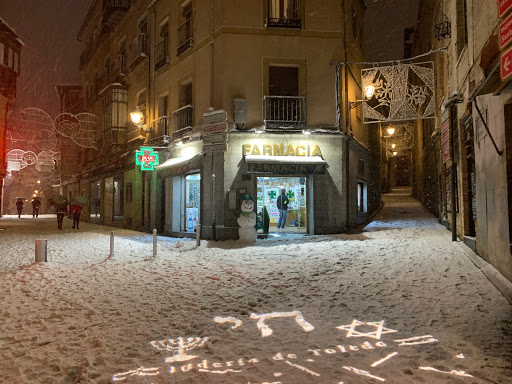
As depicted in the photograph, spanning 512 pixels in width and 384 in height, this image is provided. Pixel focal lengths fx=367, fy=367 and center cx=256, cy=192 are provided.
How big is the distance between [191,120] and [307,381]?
13.7 metres

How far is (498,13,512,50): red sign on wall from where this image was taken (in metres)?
4.36

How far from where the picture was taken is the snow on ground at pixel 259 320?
139 inches

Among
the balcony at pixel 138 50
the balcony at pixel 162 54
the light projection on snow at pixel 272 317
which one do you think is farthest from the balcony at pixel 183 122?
the light projection on snow at pixel 272 317

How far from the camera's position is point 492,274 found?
6.35 metres

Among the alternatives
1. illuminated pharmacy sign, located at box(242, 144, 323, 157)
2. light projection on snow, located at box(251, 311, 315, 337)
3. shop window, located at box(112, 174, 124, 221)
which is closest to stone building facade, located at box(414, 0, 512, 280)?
light projection on snow, located at box(251, 311, 315, 337)

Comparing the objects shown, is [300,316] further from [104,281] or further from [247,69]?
[247,69]

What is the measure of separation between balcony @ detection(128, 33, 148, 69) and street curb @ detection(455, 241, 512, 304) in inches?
685

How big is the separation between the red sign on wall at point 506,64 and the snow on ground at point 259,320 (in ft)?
10.0

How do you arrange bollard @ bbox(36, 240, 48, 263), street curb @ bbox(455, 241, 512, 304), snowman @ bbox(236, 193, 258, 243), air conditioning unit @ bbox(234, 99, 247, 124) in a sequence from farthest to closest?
air conditioning unit @ bbox(234, 99, 247, 124) → snowman @ bbox(236, 193, 258, 243) → bollard @ bbox(36, 240, 48, 263) → street curb @ bbox(455, 241, 512, 304)

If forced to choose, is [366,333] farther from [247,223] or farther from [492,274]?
[247,223]

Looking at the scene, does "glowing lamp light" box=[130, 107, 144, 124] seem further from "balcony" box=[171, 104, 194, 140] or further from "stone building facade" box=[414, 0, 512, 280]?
"stone building facade" box=[414, 0, 512, 280]

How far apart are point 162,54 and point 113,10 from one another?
6.57 metres

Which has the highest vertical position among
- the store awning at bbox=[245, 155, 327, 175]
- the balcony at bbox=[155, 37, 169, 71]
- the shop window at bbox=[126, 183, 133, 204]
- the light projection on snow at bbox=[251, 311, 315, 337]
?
the balcony at bbox=[155, 37, 169, 71]

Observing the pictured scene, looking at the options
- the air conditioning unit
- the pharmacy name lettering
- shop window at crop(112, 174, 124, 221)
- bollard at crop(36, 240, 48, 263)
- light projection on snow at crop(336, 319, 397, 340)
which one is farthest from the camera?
shop window at crop(112, 174, 124, 221)
